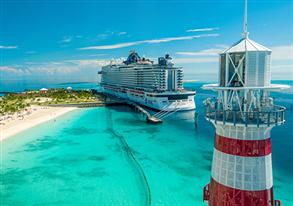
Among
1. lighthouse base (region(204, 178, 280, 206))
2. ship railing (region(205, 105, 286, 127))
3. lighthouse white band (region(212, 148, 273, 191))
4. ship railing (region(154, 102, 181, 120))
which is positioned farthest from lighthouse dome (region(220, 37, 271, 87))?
ship railing (region(154, 102, 181, 120))

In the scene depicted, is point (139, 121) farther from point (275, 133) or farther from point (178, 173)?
point (178, 173)

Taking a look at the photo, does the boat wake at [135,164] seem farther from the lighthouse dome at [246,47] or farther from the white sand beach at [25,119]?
the white sand beach at [25,119]

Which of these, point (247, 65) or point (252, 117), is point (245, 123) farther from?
point (247, 65)

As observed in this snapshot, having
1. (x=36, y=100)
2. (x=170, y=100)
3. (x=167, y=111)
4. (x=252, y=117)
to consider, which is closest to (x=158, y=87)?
(x=170, y=100)

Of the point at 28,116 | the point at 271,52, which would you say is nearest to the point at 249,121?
the point at 271,52

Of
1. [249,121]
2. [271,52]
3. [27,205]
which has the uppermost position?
[271,52]
